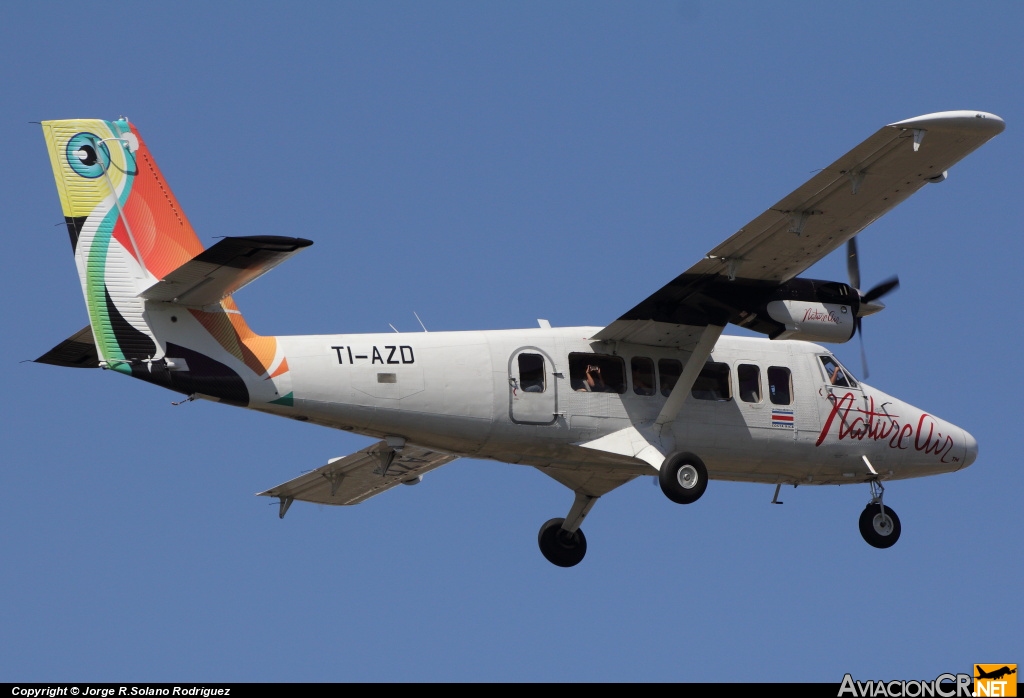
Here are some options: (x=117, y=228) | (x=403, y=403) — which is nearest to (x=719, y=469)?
(x=403, y=403)

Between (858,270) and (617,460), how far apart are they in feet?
19.0

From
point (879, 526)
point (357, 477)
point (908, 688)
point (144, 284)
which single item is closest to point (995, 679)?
point (908, 688)

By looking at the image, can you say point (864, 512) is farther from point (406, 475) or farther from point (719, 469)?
point (406, 475)

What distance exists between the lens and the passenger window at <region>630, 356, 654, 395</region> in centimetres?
2439

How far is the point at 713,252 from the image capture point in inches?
917

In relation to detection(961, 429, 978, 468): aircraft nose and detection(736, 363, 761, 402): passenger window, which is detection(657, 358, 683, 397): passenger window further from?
detection(961, 429, 978, 468): aircraft nose

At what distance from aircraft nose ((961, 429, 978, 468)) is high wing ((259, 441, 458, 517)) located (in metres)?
9.45

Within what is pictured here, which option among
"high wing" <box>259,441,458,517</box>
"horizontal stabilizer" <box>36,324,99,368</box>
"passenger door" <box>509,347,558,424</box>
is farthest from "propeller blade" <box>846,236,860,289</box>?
"horizontal stabilizer" <box>36,324,99,368</box>

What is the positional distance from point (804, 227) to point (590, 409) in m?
4.35

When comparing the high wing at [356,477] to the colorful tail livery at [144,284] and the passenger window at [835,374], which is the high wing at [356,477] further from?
the passenger window at [835,374]

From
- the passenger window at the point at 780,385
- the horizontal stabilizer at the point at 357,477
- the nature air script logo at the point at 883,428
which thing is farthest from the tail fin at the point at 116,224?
the nature air script logo at the point at 883,428

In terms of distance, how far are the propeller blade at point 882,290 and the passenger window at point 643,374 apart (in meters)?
4.03

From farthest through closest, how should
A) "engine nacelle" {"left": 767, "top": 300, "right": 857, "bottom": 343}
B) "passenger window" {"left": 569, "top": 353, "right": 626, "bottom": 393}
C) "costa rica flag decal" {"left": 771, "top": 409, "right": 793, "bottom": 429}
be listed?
"costa rica flag decal" {"left": 771, "top": 409, "right": 793, "bottom": 429}, "engine nacelle" {"left": 767, "top": 300, "right": 857, "bottom": 343}, "passenger window" {"left": 569, "top": 353, "right": 626, "bottom": 393}

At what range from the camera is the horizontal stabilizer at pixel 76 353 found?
2194 centimetres
